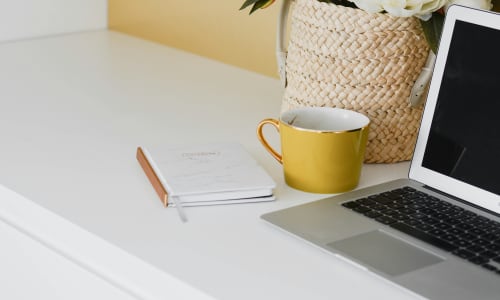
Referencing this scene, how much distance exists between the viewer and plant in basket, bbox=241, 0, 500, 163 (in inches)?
41.9

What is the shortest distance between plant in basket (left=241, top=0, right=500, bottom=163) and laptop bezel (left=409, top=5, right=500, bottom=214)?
0.04 metres

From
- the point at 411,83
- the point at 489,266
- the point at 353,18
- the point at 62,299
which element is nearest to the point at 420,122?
the point at 411,83

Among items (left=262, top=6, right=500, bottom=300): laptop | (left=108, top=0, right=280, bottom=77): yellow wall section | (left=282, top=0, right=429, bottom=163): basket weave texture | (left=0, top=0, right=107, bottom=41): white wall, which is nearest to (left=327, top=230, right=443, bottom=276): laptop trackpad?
(left=262, top=6, right=500, bottom=300): laptop

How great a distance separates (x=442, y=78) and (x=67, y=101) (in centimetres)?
63

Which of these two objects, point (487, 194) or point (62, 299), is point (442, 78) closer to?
point (487, 194)

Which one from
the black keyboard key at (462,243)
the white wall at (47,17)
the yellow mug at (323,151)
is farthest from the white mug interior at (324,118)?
the white wall at (47,17)

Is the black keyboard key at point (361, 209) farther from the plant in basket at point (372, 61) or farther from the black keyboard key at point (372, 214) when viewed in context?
the plant in basket at point (372, 61)

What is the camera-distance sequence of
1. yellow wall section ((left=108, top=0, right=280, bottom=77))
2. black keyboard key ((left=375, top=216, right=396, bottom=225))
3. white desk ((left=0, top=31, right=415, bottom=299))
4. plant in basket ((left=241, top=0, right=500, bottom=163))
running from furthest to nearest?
yellow wall section ((left=108, top=0, right=280, bottom=77))
plant in basket ((left=241, top=0, right=500, bottom=163))
black keyboard key ((left=375, top=216, right=396, bottom=225))
white desk ((left=0, top=31, right=415, bottom=299))

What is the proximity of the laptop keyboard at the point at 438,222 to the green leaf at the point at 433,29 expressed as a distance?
188mm

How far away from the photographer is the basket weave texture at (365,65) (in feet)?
3.51

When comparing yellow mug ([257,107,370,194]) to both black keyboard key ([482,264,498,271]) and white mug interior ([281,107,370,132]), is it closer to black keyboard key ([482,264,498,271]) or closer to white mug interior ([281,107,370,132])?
white mug interior ([281,107,370,132])

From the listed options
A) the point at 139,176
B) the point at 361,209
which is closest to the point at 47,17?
the point at 139,176

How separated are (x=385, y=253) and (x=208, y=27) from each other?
3.14 ft

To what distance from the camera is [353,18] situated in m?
1.06
